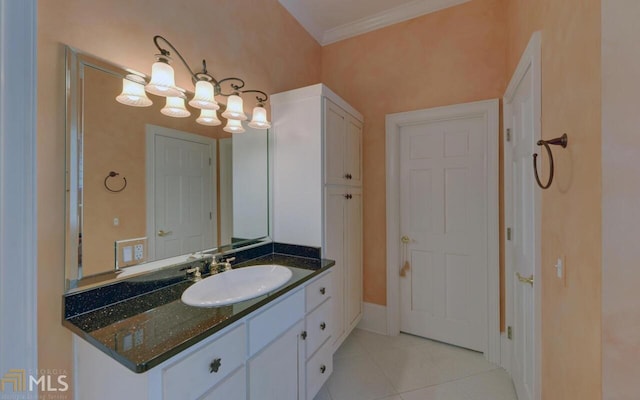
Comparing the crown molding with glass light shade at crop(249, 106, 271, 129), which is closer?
glass light shade at crop(249, 106, 271, 129)

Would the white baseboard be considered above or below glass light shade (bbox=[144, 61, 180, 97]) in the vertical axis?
below

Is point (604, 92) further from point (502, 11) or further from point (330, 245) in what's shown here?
point (502, 11)

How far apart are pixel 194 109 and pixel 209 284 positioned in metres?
1.00

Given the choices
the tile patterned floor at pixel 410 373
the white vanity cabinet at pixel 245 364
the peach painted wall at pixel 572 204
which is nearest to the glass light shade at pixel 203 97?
the white vanity cabinet at pixel 245 364

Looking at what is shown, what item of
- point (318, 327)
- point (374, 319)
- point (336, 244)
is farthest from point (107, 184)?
point (374, 319)

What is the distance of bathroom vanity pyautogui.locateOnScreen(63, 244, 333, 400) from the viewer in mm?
798

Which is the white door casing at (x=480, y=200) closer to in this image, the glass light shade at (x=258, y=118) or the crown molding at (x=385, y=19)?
the crown molding at (x=385, y=19)

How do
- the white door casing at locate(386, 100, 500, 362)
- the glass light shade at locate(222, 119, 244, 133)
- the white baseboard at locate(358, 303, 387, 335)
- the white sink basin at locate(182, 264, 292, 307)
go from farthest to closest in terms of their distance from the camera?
1. the white baseboard at locate(358, 303, 387, 335)
2. the white door casing at locate(386, 100, 500, 362)
3. the glass light shade at locate(222, 119, 244, 133)
4. the white sink basin at locate(182, 264, 292, 307)

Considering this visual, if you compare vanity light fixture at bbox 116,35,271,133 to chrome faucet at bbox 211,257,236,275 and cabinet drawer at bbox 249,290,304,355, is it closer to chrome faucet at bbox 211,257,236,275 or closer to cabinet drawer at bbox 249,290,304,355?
chrome faucet at bbox 211,257,236,275

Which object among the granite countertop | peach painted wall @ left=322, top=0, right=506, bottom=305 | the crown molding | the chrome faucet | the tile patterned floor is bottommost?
the tile patterned floor

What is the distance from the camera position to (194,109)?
58.4 inches

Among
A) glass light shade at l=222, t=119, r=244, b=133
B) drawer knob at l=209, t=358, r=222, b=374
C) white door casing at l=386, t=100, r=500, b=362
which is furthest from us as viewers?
white door casing at l=386, t=100, r=500, b=362

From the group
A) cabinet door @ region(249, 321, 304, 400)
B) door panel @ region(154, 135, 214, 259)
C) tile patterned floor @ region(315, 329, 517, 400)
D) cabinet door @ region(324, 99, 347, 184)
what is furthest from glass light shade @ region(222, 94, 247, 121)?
tile patterned floor @ region(315, 329, 517, 400)

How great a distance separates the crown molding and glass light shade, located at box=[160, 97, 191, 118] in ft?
6.44
